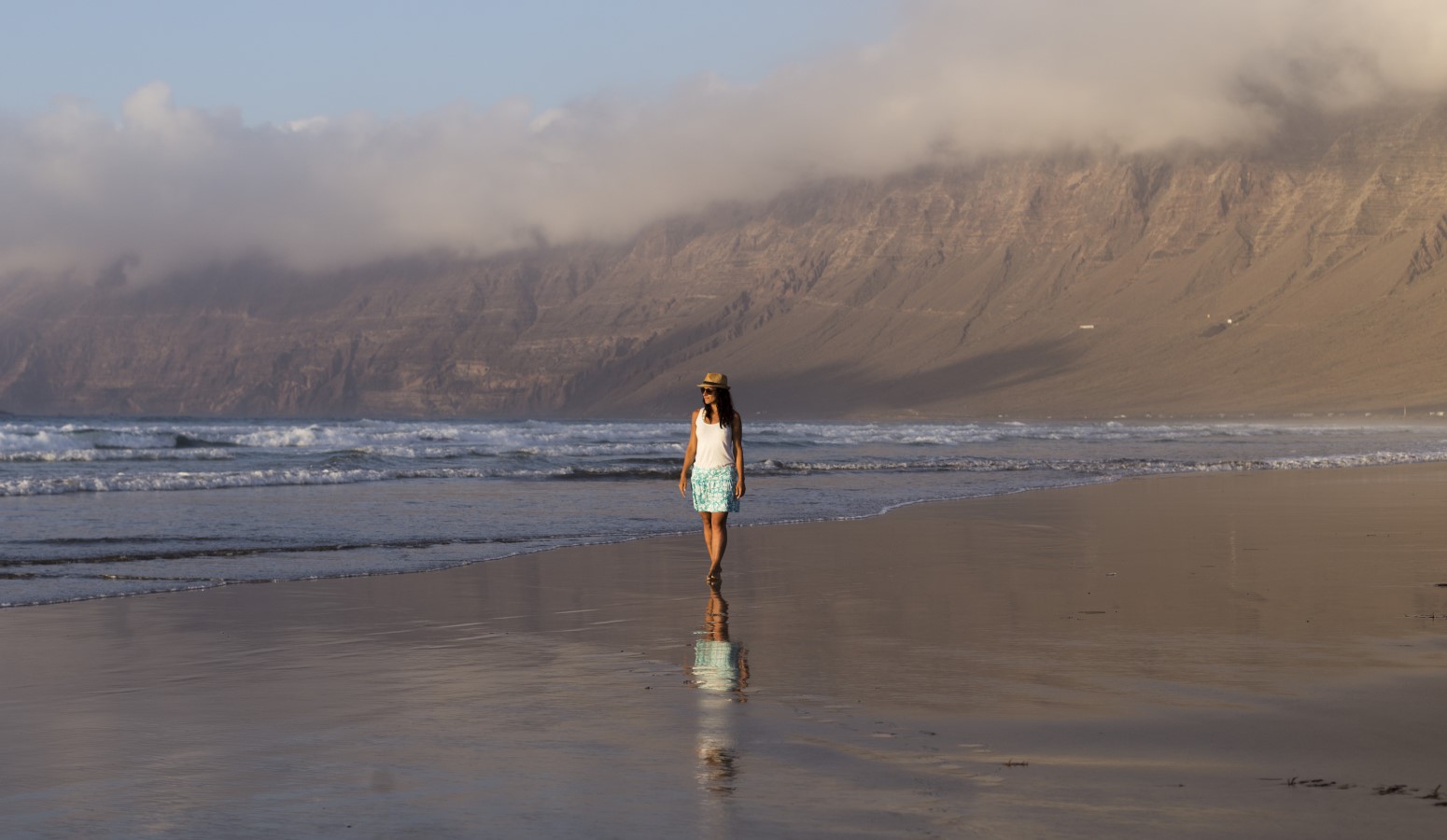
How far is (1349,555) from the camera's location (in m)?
14.1

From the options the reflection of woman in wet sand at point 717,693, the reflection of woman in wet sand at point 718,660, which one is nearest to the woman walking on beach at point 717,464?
the reflection of woman in wet sand at point 717,693

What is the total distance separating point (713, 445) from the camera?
521 inches

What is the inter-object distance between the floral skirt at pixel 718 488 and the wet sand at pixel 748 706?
645 mm

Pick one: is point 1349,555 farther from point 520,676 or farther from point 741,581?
point 520,676

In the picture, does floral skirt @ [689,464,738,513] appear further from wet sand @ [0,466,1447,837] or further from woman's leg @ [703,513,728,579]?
wet sand @ [0,466,1447,837]

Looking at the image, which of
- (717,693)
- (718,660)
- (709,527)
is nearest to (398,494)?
(709,527)

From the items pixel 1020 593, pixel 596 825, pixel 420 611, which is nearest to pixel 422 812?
pixel 596 825

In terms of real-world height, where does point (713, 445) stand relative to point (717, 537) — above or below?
above

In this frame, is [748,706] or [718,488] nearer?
[748,706]

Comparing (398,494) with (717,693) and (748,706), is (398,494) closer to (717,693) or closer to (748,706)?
(717,693)

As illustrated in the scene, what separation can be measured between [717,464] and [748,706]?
6138mm

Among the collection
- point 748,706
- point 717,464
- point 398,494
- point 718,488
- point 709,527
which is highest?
point 717,464

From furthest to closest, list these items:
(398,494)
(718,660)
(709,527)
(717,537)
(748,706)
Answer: (398,494)
(709,527)
(717,537)
(718,660)
(748,706)

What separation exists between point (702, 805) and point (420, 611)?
5.83 metres
